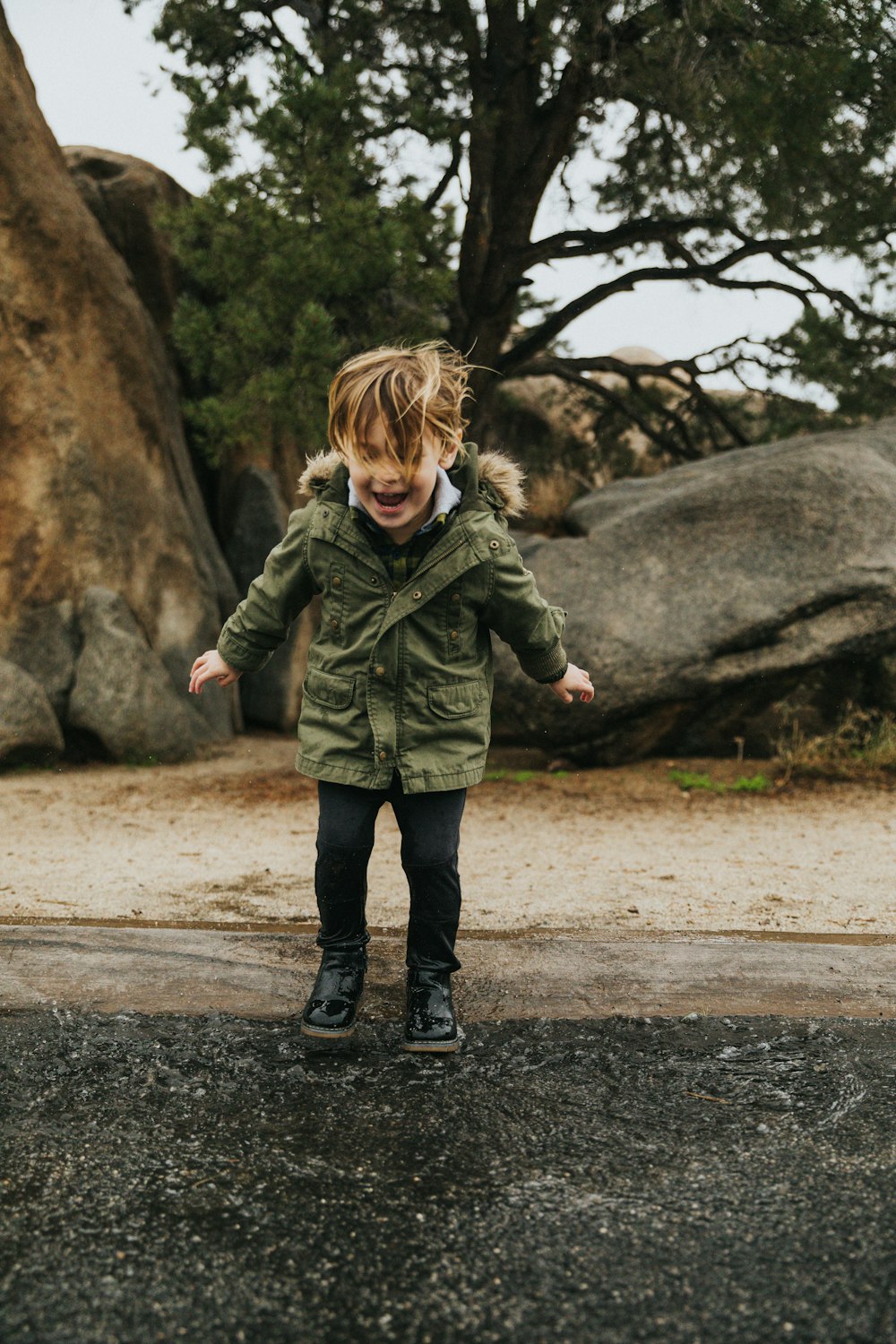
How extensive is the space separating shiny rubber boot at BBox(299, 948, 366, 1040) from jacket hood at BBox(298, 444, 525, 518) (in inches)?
41.5

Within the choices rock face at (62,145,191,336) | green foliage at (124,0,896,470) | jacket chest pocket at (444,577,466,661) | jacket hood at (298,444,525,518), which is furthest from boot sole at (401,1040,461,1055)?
rock face at (62,145,191,336)

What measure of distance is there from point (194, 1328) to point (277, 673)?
7.94 metres

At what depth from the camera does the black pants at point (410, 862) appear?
269cm

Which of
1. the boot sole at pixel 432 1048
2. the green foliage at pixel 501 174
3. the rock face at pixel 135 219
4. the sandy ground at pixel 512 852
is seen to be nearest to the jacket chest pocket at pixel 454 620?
the boot sole at pixel 432 1048

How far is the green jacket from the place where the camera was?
2646 mm

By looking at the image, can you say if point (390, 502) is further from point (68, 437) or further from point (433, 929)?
point (68, 437)

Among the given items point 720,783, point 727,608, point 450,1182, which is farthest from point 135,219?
point 450,1182

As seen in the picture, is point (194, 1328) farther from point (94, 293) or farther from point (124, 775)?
point (94, 293)

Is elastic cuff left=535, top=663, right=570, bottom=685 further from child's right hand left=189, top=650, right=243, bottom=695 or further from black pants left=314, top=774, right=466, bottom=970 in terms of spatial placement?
child's right hand left=189, top=650, right=243, bottom=695

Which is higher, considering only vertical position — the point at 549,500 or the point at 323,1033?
the point at 549,500

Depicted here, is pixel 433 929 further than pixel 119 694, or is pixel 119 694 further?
pixel 119 694

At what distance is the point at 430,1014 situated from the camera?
2543 mm

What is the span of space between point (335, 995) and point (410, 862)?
0.33 meters

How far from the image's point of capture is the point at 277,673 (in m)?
9.35
